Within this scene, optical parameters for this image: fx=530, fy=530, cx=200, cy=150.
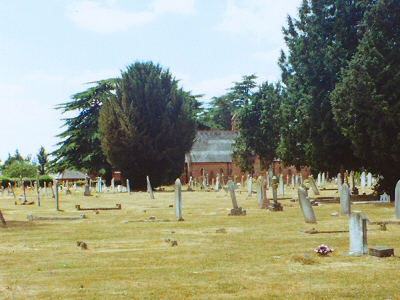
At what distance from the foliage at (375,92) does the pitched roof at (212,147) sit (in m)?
63.2

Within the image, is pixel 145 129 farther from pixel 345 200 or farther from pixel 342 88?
pixel 345 200

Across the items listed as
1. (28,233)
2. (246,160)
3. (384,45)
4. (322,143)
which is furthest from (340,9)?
(246,160)

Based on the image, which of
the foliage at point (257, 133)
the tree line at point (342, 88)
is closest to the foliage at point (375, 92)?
the tree line at point (342, 88)

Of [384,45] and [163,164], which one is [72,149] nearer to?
[163,164]

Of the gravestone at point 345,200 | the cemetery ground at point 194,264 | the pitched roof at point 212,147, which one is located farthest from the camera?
the pitched roof at point 212,147

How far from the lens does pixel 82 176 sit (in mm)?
107375

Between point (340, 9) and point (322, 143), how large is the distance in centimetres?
730

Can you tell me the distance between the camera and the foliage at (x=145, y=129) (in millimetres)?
52625

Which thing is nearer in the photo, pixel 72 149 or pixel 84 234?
pixel 84 234

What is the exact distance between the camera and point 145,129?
5275 cm

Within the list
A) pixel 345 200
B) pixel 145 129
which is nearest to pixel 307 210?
pixel 345 200

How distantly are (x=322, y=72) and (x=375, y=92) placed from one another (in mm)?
5027

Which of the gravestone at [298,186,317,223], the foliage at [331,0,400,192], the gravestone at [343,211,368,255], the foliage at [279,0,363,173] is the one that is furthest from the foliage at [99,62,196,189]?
the gravestone at [343,211,368,255]

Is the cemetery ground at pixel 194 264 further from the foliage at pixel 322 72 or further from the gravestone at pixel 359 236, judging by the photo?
the foliage at pixel 322 72
